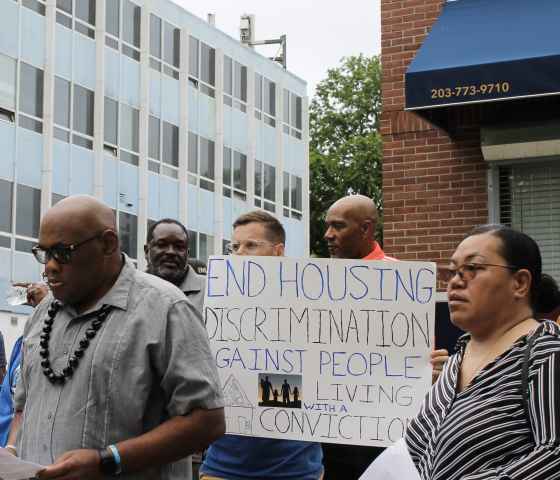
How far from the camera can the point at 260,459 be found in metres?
5.22

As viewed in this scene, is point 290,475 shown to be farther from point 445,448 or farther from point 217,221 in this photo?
point 217,221

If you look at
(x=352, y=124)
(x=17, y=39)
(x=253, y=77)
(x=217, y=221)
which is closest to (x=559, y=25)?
(x=17, y=39)

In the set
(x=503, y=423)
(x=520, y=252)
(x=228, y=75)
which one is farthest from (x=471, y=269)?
(x=228, y=75)

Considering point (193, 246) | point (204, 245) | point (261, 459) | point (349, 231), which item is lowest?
point (261, 459)

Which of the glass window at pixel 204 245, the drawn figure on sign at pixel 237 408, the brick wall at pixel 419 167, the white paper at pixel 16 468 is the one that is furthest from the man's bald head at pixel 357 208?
the glass window at pixel 204 245

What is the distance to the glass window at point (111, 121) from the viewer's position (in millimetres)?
32000

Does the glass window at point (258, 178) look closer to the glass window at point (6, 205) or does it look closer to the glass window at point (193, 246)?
the glass window at point (193, 246)

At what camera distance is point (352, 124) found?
49938 millimetres

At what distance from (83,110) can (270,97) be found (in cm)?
1196

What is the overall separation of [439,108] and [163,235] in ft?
13.3

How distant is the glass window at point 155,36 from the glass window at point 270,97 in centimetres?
694

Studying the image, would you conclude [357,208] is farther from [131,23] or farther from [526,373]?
[131,23]

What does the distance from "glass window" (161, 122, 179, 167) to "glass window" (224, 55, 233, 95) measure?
3.94 metres

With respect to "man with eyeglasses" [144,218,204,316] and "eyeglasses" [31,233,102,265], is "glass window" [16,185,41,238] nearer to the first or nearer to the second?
"man with eyeglasses" [144,218,204,316]
